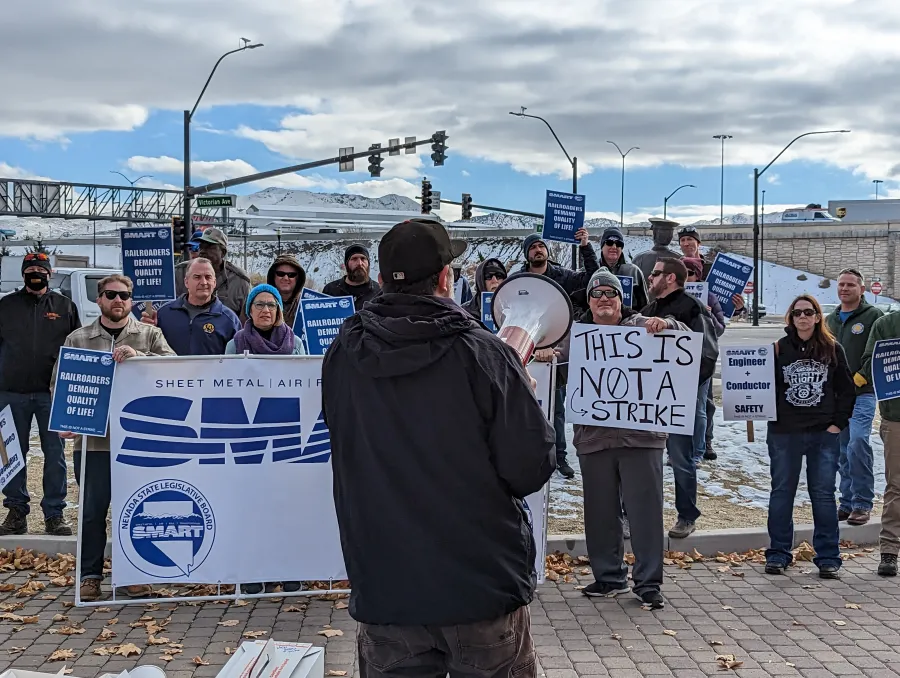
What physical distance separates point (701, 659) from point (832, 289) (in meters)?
71.9

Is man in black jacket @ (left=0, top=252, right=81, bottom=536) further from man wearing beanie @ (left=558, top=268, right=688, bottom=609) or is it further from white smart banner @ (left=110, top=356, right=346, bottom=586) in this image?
man wearing beanie @ (left=558, top=268, right=688, bottom=609)

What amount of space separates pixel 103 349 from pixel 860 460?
5.87 metres

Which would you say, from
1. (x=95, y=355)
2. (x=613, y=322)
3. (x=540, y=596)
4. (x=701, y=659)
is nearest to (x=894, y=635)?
(x=701, y=659)

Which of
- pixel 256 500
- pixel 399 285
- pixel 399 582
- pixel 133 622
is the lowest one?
pixel 133 622

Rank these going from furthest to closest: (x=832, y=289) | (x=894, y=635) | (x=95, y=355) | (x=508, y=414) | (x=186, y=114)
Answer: (x=832, y=289) → (x=186, y=114) → (x=95, y=355) → (x=894, y=635) → (x=508, y=414)

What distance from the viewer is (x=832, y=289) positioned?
7044 cm

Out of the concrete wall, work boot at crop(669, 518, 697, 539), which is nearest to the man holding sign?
work boot at crop(669, 518, 697, 539)

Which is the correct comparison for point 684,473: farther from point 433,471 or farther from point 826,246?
point 826,246

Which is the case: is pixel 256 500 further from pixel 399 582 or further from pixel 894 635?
pixel 894 635

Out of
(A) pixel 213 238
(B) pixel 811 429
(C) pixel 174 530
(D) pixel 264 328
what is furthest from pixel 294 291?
(B) pixel 811 429

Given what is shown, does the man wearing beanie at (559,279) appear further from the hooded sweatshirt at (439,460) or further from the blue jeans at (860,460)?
the hooded sweatshirt at (439,460)

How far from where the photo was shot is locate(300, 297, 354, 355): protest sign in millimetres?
6750

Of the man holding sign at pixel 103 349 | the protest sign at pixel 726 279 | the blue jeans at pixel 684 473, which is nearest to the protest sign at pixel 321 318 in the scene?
the man holding sign at pixel 103 349

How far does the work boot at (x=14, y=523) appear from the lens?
6.77 metres
